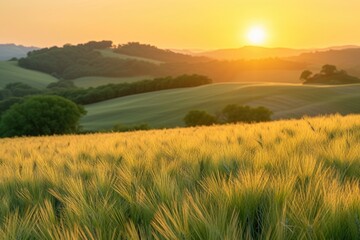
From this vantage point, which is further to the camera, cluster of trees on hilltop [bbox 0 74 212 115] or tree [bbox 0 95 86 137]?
cluster of trees on hilltop [bbox 0 74 212 115]

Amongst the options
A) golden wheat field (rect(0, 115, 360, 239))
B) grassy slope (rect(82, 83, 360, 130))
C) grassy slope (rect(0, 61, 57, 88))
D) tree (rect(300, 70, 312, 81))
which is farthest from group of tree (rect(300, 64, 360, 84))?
golden wheat field (rect(0, 115, 360, 239))

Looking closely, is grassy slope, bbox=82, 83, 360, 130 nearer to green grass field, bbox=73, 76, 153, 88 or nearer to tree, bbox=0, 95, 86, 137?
tree, bbox=0, 95, 86, 137

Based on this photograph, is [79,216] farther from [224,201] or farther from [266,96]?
[266,96]

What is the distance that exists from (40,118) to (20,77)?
10055cm

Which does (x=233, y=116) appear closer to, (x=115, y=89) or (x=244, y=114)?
(x=244, y=114)

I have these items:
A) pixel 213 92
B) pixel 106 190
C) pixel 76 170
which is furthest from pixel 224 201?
pixel 213 92

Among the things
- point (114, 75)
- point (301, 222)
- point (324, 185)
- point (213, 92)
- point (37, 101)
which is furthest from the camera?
point (114, 75)

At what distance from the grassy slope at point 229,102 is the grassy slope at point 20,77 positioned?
5812cm

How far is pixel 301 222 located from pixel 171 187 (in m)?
0.77

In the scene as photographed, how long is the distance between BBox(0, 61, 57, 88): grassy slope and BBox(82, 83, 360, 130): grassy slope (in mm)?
58121

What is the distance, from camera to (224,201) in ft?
5.71

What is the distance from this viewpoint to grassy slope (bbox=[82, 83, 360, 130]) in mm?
80000

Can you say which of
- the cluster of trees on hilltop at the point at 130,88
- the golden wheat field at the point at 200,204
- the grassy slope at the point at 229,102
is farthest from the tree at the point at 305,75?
the golden wheat field at the point at 200,204

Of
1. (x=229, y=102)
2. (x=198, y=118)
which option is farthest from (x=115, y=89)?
(x=198, y=118)
